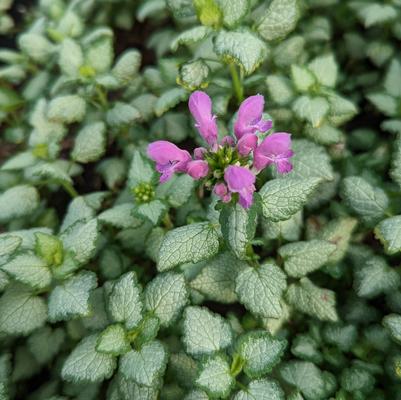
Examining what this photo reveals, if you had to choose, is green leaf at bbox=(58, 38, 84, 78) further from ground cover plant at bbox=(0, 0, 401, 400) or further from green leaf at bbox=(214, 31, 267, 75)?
green leaf at bbox=(214, 31, 267, 75)

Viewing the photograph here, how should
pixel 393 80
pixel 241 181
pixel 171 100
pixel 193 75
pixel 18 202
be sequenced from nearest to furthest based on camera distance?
pixel 241 181 < pixel 193 75 < pixel 171 100 < pixel 18 202 < pixel 393 80

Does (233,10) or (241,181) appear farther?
(233,10)

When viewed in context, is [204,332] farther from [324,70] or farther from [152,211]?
[324,70]

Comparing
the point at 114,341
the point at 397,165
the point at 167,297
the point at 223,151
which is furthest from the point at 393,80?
the point at 114,341

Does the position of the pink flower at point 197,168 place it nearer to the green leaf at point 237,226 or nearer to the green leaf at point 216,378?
the green leaf at point 237,226

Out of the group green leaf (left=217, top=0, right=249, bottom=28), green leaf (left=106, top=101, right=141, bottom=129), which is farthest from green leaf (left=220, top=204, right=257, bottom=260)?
green leaf (left=106, top=101, right=141, bottom=129)

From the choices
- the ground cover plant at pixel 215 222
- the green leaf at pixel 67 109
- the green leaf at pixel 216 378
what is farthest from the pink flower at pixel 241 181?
the green leaf at pixel 67 109
